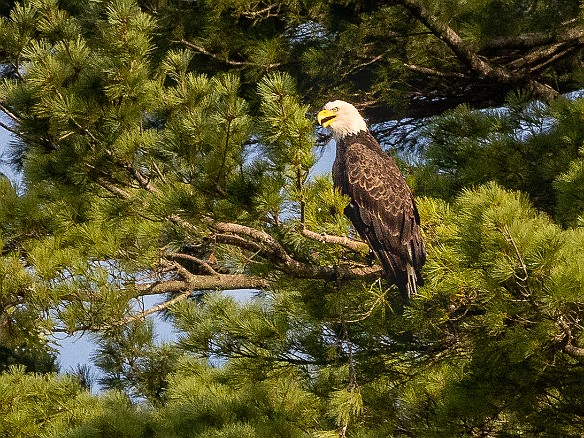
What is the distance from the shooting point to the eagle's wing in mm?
5832

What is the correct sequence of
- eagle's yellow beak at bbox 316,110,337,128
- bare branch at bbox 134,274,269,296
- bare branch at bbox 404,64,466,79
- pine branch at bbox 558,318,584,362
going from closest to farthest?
pine branch at bbox 558,318,584,362
eagle's yellow beak at bbox 316,110,337,128
bare branch at bbox 134,274,269,296
bare branch at bbox 404,64,466,79

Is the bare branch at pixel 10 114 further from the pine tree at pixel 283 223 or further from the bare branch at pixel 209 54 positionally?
the bare branch at pixel 209 54

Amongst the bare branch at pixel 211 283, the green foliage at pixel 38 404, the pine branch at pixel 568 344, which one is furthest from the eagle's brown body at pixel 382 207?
the green foliage at pixel 38 404

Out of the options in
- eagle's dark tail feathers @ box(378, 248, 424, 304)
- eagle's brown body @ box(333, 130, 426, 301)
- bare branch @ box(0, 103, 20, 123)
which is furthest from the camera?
bare branch @ box(0, 103, 20, 123)

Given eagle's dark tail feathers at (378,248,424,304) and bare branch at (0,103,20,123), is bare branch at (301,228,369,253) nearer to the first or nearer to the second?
eagle's dark tail feathers at (378,248,424,304)

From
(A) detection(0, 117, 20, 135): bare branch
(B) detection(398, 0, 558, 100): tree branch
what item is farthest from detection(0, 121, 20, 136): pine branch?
(B) detection(398, 0, 558, 100): tree branch

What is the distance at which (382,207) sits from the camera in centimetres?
635

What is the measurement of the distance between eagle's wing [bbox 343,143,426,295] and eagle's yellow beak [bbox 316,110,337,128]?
0.21 m

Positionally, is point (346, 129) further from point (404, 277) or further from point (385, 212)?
point (404, 277)

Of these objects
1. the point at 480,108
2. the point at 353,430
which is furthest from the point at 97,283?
the point at 480,108

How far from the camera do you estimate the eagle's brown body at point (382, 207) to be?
5.82m

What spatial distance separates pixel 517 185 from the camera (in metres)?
→ 7.86

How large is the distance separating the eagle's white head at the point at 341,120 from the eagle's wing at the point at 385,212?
0.22 m

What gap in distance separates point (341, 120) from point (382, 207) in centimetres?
89
